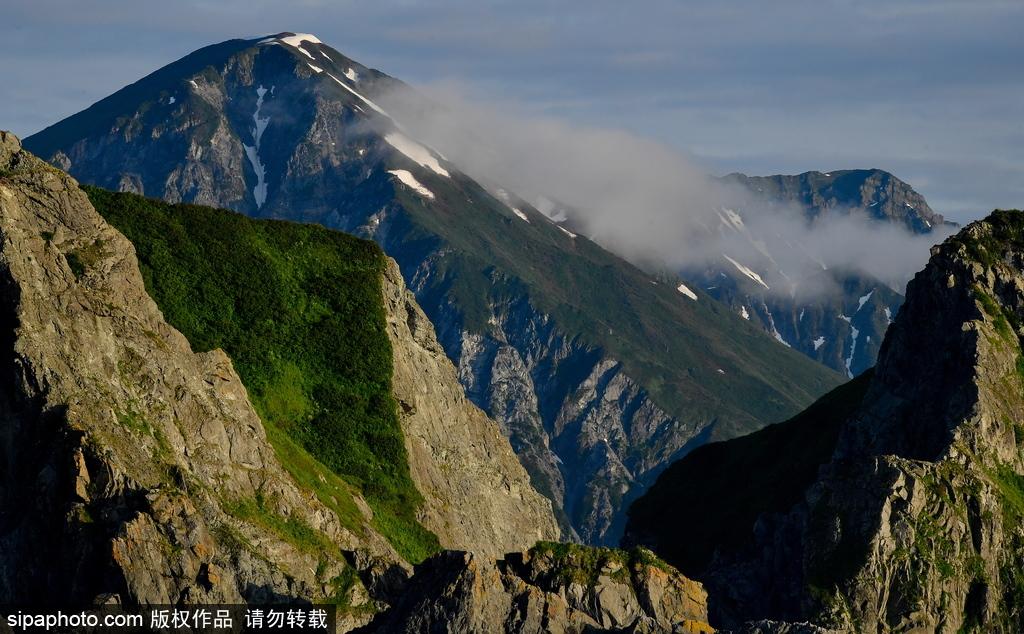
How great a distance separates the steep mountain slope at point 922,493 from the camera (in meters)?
134

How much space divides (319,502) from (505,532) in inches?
1692

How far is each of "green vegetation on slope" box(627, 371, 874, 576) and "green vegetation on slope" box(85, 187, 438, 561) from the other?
3059 cm

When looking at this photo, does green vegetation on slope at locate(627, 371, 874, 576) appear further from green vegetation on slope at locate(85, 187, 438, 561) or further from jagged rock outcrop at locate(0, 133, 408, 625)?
jagged rock outcrop at locate(0, 133, 408, 625)

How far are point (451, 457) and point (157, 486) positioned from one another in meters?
62.4

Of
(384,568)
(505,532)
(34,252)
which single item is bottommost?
(505,532)

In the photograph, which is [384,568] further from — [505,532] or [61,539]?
[505,532]

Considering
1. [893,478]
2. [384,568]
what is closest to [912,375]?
[893,478]

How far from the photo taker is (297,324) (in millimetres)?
172875

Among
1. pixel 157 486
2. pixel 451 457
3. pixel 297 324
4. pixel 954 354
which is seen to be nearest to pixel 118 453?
pixel 157 486

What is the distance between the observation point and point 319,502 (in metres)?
135

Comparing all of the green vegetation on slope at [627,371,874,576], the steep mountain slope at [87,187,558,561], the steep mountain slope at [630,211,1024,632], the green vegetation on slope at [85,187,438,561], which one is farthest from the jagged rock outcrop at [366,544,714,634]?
the green vegetation on slope at [627,371,874,576]

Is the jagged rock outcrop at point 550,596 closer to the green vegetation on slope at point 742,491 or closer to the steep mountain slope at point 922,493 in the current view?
the steep mountain slope at point 922,493

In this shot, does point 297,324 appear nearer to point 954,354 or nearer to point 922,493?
point 954,354

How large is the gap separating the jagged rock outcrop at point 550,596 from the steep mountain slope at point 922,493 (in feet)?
64.3
